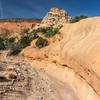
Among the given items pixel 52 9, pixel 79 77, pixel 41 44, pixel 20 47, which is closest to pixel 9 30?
pixel 52 9

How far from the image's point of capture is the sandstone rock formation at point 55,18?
4112cm

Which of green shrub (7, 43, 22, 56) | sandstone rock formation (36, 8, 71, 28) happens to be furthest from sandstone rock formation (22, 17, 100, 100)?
sandstone rock formation (36, 8, 71, 28)

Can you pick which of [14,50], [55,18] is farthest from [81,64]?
[55,18]

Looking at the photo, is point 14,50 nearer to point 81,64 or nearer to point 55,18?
point 81,64

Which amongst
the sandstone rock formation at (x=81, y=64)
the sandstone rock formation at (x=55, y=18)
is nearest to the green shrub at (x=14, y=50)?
the sandstone rock formation at (x=81, y=64)

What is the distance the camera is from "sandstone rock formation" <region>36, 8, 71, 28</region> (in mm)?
41125

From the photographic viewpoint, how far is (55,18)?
4331 centimetres

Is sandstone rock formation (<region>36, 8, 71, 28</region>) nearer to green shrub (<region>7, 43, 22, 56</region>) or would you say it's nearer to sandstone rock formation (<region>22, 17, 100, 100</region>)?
green shrub (<region>7, 43, 22, 56</region>)

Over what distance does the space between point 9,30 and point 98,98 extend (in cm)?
6117

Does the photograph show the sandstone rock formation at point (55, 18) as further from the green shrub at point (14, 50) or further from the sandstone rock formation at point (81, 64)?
the sandstone rock formation at point (81, 64)

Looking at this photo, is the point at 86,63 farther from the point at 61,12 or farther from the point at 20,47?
the point at 61,12

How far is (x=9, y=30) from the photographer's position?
2406 inches

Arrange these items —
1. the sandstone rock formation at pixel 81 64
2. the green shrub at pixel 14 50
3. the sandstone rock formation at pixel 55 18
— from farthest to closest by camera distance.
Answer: the sandstone rock formation at pixel 55 18
the green shrub at pixel 14 50
the sandstone rock formation at pixel 81 64

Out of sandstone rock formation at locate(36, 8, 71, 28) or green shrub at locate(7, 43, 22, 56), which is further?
sandstone rock formation at locate(36, 8, 71, 28)
